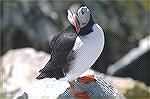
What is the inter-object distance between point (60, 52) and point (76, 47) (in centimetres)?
4

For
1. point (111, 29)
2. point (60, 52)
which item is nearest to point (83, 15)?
point (60, 52)

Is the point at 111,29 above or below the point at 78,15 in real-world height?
above

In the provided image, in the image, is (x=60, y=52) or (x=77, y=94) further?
(x=77, y=94)

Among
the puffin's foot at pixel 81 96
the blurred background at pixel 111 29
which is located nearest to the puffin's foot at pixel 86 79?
the puffin's foot at pixel 81 96

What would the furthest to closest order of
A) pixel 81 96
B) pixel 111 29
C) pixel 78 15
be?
pixel 111 29, pixel 81 96, pixel 78 15

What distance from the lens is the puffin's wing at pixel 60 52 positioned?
1.08m

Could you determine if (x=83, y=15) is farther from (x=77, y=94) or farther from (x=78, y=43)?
(x=77, y=94)

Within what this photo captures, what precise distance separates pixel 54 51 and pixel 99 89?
13.5 inches

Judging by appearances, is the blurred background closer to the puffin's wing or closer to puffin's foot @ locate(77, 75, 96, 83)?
puffin's foot @ locate(77, 75, 96, 83)

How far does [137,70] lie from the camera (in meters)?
3.69

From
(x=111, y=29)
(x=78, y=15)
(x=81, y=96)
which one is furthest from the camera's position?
(x=111, y=29)

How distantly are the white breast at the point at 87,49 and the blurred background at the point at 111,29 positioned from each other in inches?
91.2

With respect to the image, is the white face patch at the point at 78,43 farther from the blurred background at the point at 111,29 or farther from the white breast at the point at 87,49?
the blurred background at the point at 111,29

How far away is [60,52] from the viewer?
1.08 metres
